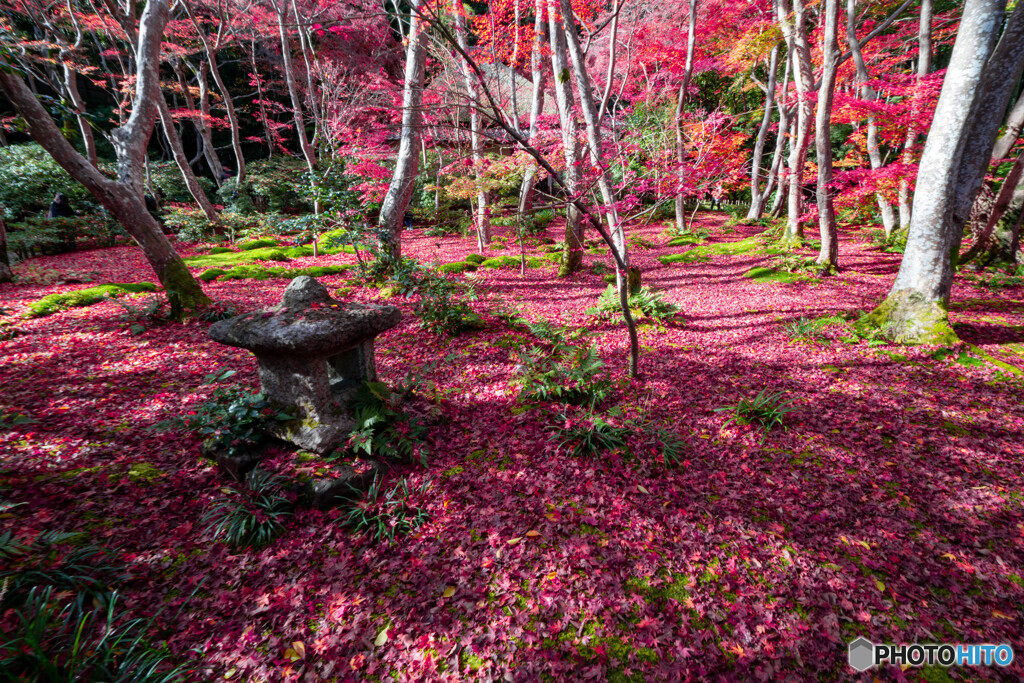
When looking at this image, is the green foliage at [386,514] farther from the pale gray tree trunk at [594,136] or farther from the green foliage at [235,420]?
the pale gray tree trunk at [594,136]

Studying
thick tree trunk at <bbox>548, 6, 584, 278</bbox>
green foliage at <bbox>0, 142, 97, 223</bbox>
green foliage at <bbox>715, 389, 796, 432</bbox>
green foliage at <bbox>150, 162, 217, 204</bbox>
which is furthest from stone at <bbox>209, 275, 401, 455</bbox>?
green foliage at <bbox>150, 162, 217, 204</bbox>

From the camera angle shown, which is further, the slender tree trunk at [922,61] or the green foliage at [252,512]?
the slender tree trunk at [922,61]

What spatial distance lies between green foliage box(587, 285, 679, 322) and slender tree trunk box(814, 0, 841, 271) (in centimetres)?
476

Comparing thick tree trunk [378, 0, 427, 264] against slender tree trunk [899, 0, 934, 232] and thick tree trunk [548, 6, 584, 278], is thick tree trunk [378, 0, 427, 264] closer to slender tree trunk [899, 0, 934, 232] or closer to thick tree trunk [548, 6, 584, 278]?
thick tree trunk [548, 6, 584, 278]

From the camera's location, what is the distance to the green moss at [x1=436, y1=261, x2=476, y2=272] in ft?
34.9

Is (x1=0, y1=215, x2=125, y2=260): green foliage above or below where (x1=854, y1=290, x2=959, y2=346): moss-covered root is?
above

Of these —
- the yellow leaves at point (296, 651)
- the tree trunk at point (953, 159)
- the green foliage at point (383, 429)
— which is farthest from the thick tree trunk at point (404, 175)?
the tree trunk at point (953, 159)

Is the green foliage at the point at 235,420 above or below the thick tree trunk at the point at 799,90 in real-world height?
below

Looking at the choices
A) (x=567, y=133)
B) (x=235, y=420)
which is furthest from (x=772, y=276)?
(x=235, y=420)

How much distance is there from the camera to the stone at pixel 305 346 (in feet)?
10.9

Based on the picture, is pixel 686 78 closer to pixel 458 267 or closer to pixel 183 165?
pixel 458 267

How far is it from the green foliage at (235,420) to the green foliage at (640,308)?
18.8ft

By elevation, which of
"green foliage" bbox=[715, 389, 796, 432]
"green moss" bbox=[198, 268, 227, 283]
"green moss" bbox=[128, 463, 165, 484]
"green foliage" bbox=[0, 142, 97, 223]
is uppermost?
"green foliage" bbox=[0, 142, 97, 223]

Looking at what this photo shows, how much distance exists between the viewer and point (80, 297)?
7258 millimetres
